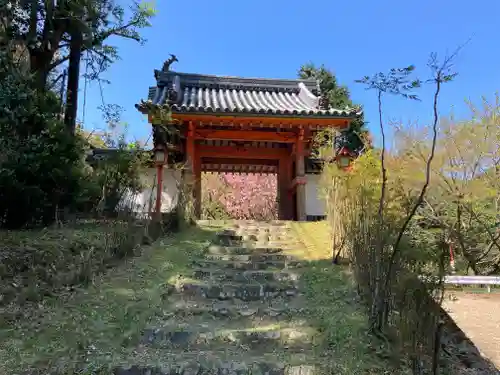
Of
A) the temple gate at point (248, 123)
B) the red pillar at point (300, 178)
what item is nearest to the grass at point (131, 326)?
the temple gate at point (248, 123)

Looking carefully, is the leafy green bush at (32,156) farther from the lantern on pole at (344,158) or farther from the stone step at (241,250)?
the lantern on pole at (344,158)

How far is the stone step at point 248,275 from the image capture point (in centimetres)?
523

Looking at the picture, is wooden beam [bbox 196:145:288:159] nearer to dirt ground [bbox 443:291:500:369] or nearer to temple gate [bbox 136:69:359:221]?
temple gate [bbox 136:69:359:221]

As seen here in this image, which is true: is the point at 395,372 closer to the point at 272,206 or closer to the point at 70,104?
the point at 70,104

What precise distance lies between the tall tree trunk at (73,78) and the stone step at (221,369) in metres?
5.34

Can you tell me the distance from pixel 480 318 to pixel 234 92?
8222 millimetres

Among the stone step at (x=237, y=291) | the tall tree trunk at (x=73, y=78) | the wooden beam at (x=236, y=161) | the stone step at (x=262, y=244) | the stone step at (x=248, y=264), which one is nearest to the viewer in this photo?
the stone step at (x=237, y=291)

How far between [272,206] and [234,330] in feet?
51.2

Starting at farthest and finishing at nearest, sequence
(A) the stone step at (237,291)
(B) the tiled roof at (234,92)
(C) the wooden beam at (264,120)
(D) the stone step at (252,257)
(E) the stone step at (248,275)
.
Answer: (B) the tiled roof at (234,92) → (C) the wooden beam at (264,120) → (D) the stone step at (252,257) → (E) the stone step at (248,275) → (A) the stone step at (237,291)

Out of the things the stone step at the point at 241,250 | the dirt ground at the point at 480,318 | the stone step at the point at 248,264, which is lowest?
the dirt ground at the point at 480,318

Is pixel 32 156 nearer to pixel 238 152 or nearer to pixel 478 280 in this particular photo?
pixel 238 152

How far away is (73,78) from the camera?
783 cm

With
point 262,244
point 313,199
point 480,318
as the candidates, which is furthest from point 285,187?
point 480,318

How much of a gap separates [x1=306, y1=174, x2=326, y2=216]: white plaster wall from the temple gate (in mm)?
205
